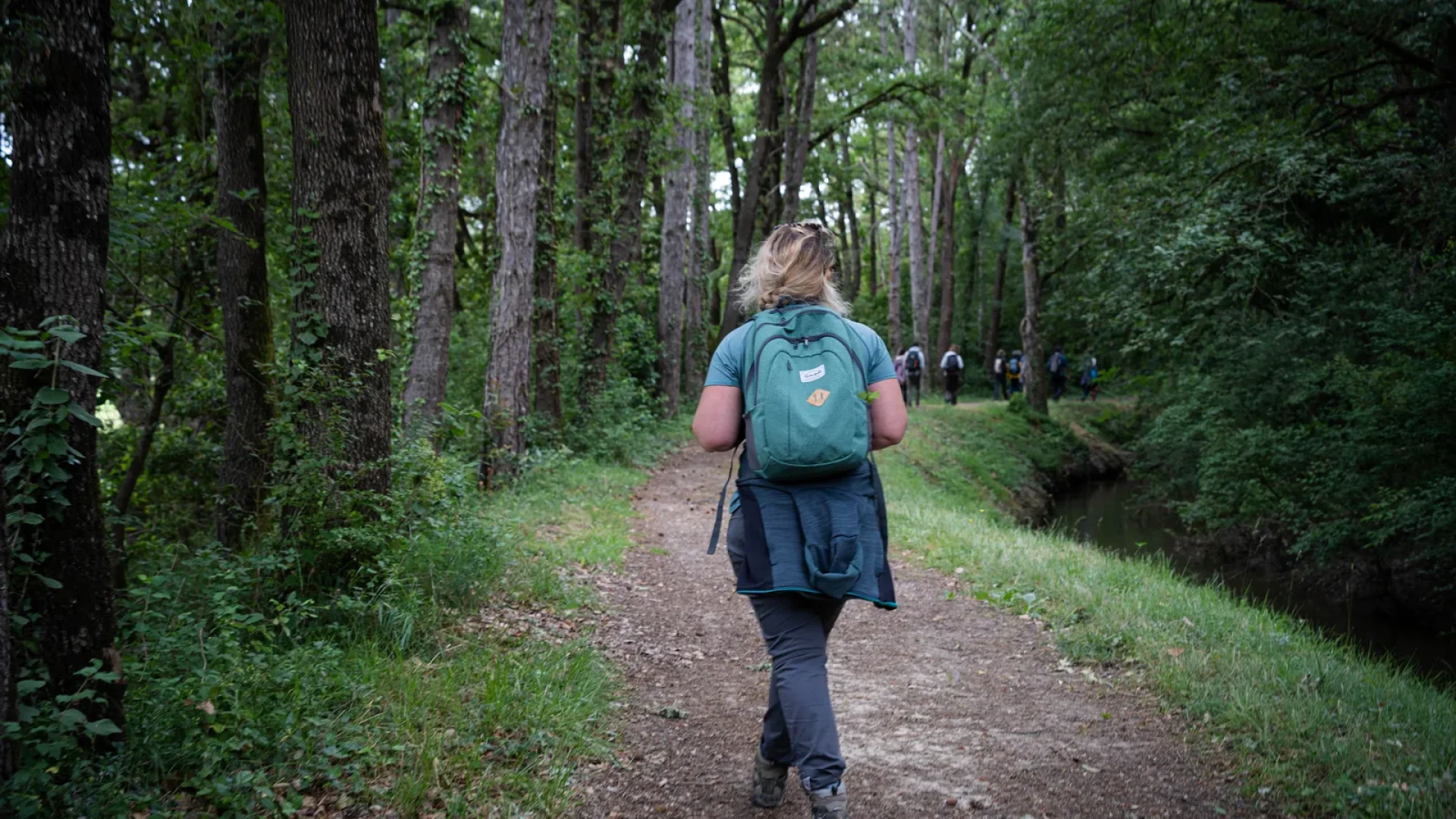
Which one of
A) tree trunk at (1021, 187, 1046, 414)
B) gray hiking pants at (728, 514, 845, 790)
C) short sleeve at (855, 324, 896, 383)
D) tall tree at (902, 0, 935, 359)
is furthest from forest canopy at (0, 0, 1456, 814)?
tall tree at (902, 0, 935, 359)

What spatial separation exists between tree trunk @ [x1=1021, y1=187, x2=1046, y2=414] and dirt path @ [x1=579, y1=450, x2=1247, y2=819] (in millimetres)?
17509

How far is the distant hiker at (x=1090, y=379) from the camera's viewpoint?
30491 mm

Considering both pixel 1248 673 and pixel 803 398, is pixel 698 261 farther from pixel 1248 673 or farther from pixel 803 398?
pixel 803 398

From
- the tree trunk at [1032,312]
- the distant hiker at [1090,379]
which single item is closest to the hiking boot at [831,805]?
the tree trunk at [1032,312]

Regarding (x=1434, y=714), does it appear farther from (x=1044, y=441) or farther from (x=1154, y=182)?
(x=1044, y=441)

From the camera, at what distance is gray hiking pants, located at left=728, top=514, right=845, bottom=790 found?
287 centimetres

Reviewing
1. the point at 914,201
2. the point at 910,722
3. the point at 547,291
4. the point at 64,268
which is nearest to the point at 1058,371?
the point at 914,201

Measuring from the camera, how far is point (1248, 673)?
4.66 m

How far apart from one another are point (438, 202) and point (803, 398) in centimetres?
745

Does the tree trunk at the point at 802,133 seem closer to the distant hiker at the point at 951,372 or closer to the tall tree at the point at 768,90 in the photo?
the tall tree at the point at 768,90

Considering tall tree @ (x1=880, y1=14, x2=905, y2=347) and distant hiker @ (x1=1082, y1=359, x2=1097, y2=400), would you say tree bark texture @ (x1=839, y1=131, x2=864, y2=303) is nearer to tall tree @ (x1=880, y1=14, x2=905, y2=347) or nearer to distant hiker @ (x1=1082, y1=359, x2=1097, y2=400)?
tall tree @ (x1=880, y1=14, x2=905, y2=347)

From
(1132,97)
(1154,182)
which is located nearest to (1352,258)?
(1154,182)

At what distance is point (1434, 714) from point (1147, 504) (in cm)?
1431

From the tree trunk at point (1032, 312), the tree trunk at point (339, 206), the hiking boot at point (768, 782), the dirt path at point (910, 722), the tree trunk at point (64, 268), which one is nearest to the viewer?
the tree trunk at point (64, 268)
